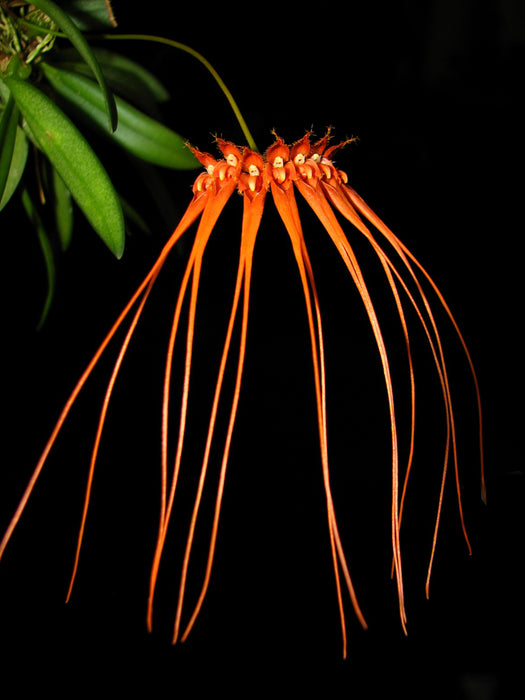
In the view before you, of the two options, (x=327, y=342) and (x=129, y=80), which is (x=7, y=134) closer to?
(x=129, y=80)

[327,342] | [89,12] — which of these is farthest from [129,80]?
[327,342]

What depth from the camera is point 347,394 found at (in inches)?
54.8

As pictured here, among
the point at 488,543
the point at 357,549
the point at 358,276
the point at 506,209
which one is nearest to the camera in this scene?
the point at 358,276

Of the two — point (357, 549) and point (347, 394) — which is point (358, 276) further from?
point (347, 394)

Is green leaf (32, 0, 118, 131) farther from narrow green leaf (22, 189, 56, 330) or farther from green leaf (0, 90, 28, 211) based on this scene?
narrow green leaf (22, 189, 56, 330)

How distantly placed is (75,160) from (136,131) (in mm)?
120

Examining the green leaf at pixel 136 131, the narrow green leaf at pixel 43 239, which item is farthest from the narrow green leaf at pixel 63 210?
the green leaf at pixel 136 131

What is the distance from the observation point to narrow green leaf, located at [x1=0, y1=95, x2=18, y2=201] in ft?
1.71

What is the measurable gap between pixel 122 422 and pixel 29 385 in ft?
0.68

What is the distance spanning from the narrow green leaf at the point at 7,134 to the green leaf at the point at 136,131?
2.7 inches

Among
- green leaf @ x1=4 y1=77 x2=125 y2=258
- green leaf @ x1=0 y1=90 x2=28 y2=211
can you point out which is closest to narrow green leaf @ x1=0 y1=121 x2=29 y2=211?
green leaf @ x1=0 y1=90 x2=28 y2=211

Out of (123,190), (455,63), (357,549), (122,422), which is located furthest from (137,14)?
(357,549)

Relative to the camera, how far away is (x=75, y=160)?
50cm

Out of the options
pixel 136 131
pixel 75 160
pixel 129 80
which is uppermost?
pixel 129 80
